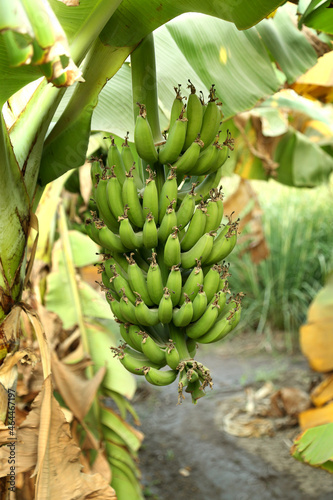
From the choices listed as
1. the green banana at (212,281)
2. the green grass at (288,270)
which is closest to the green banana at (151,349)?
the green banana at (212,281)

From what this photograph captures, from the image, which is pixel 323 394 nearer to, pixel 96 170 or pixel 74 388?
pixel 74 388

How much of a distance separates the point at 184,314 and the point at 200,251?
13cm

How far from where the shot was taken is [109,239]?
3.16 ft

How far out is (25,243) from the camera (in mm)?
1005

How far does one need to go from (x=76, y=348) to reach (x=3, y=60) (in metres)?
1.50

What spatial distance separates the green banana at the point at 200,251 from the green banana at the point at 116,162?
0.22m

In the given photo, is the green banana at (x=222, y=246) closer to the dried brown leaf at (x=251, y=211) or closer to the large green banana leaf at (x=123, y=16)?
the large green banana leaf at (x=123, y=16)

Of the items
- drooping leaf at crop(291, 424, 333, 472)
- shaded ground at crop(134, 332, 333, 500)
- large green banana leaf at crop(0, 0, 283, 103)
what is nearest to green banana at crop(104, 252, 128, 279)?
large green banana leaf at crop(0, 0, 283, 103)

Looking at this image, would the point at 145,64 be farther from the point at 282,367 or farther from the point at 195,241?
the point at 282,367

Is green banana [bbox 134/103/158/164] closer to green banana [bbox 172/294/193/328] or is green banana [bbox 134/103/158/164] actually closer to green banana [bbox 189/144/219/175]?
green banana [bbox 189/144/219/175]

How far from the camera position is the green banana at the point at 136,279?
0.92 meters

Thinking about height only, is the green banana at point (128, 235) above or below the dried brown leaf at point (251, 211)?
above

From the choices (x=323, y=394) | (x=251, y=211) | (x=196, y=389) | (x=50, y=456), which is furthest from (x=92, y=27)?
(x=323, y=394)

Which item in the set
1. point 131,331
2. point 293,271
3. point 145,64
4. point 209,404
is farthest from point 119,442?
point 293,271
